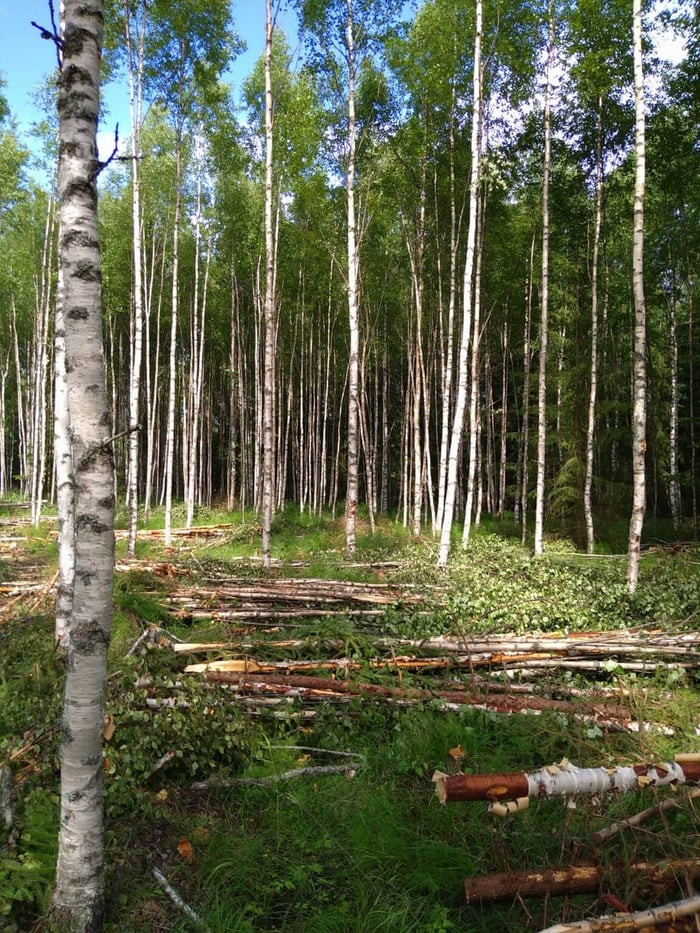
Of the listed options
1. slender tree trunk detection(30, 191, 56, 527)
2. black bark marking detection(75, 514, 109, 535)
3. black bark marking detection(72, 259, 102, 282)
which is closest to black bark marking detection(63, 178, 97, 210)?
black bark marking detection(72, 259, 102, 282)

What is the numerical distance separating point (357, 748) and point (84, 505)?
309 centimetres

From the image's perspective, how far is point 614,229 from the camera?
57.7 feet

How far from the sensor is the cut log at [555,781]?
254cm

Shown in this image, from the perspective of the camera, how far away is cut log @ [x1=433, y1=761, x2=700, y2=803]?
8.34 ft

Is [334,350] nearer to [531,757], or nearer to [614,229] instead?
[614,229]

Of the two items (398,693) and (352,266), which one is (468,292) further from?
(398,693)

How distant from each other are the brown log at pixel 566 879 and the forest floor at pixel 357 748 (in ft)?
0.04

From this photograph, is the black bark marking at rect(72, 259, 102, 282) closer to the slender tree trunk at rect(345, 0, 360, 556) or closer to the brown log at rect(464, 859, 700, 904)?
the brown log at rect(464, 859, 700, 904)

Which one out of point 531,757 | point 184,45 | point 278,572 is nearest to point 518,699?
point 531,757

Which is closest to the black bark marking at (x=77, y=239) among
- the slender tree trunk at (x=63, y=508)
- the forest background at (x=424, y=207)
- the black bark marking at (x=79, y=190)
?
the black bark marking at (x=79, y=190)

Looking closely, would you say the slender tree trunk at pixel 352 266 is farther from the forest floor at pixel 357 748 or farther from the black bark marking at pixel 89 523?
the black bark marking at pixel 89 523

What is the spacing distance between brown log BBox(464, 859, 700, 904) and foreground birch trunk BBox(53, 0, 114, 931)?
1.93 m

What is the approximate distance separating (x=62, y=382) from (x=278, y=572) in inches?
199

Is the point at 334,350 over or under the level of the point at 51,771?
over
